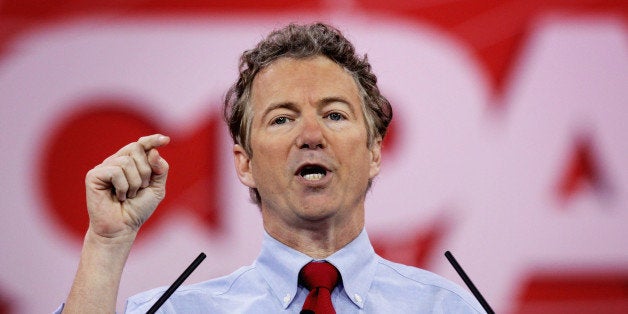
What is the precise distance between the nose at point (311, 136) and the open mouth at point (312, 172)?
0.14 feet

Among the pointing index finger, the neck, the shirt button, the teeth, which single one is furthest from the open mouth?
the pointing index finger

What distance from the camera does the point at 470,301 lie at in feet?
5.70

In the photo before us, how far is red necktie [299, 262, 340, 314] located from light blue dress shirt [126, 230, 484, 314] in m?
0.02

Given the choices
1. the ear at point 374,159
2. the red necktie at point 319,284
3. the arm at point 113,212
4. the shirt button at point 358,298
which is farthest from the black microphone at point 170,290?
the ear at point 374,159

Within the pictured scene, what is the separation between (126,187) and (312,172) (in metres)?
0.41

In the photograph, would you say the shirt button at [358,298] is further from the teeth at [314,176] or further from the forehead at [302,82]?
the forehead at [302,82]

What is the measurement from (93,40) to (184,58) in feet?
0.92

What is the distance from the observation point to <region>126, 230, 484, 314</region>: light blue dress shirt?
1679 millimetres

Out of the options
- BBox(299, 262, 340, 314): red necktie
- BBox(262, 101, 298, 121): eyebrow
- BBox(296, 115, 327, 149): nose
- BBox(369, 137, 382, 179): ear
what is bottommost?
BBox(299, 262, 340, 314): red necktie

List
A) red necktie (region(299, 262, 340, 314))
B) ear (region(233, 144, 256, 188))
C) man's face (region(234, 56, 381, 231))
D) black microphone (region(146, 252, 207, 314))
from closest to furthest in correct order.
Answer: black microphone (region(146, 252, 207, 314)) < red necktie (region(299, 262, 340, 314)) < man's face (region(234, 56, 381, 231)) < ear (region(233, 144, 256, 188))

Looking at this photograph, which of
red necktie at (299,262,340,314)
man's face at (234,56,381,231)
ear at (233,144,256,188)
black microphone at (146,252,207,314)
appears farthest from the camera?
ear at (233,144,256,188)

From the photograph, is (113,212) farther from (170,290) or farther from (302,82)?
(302,82)

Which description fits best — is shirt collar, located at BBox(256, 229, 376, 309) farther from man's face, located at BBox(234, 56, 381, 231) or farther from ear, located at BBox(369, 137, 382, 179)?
ear, located at BBox(369, 137, 382, 179)

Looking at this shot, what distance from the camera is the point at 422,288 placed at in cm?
175
